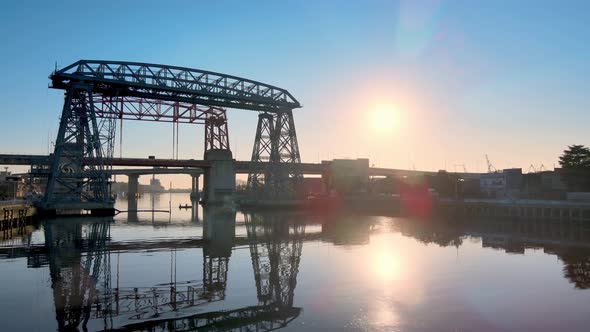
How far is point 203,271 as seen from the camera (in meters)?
20.8

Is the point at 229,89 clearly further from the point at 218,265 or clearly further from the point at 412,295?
the point at 412,295

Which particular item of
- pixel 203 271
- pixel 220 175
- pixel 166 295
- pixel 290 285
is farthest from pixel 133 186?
pixel 166 295

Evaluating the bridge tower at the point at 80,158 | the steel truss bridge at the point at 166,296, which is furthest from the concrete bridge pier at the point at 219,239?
the bridge tower at the point at 80,158

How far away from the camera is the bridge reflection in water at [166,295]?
13039 mm

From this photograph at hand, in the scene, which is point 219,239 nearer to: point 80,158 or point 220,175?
point 80,158

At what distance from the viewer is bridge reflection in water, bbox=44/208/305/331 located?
42.8 feet

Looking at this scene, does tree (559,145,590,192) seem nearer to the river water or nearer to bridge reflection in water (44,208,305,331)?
the river water

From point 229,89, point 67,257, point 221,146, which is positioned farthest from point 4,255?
point 221,146

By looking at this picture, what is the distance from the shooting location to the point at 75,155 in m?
53.4

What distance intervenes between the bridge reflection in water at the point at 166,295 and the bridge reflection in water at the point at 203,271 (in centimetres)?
3

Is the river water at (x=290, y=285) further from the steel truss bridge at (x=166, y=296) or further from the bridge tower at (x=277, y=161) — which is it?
the bridge tower at (x=277, y=161)

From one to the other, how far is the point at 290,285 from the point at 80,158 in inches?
1687

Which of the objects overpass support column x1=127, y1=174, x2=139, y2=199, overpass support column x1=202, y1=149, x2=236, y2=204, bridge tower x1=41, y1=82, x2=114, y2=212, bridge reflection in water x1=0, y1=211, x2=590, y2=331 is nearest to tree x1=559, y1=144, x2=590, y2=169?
bridge reflection in water x1=0, y1=211, x2=590, y2=331

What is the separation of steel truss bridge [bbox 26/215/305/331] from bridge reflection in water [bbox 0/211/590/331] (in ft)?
0.10
